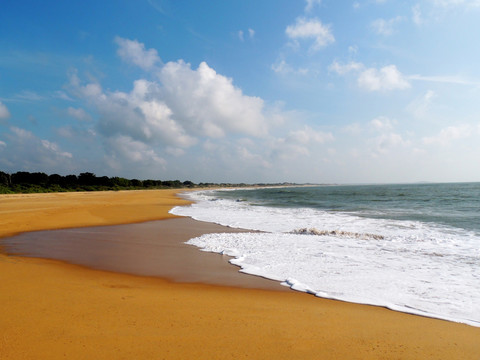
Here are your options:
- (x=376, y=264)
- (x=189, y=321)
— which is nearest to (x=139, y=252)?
(x=189, y=321)

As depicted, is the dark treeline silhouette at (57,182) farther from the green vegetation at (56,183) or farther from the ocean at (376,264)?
the ocean at (376,264)

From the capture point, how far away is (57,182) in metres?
67.5

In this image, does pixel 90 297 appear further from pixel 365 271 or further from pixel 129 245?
pixel 365 271

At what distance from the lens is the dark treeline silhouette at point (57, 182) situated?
172 feet

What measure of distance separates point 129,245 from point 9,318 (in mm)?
5760

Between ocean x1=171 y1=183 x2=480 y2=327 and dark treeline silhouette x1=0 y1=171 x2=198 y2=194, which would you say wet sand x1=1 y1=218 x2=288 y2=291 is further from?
dark treeline silhouette x1=0 y1=171 x2=198 y2=194

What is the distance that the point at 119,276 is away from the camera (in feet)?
20.1

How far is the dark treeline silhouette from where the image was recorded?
5238cm

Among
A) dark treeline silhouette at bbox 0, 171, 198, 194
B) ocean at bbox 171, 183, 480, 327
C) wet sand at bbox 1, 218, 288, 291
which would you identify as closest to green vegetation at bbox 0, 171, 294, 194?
dark treeline silhouette at bbox 0, 171, 198, 194

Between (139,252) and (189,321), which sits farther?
(139,252)

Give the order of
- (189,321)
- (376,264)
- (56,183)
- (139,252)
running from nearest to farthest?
(189,321)
(376,264)
(139,252)
(56,183)

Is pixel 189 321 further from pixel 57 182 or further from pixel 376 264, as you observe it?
pixel 57 182

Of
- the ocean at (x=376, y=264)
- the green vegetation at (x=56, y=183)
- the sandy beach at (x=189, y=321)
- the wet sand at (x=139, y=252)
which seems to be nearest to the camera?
the sandy beach at (x=189, y=321)

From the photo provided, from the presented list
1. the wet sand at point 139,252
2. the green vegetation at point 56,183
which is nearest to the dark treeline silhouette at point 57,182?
the green vegetation at point 56,183
